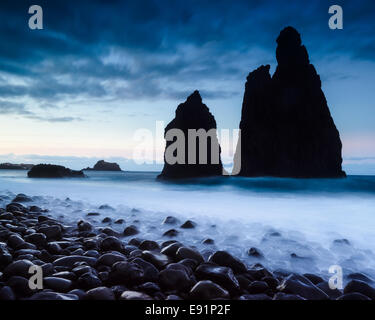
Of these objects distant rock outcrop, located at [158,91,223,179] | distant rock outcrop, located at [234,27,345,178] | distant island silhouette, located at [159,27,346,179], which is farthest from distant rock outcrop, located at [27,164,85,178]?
distant rock outcrop, located at [234,27,345,178]

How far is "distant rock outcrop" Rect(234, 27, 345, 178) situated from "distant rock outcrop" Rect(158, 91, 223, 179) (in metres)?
4.47

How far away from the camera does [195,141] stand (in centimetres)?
3691

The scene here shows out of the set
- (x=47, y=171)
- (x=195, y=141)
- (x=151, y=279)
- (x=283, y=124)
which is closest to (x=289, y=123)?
(x=283, y=124)

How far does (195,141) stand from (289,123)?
1362 cm

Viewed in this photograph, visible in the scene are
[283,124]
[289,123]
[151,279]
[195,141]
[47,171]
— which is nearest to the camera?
[151,279]

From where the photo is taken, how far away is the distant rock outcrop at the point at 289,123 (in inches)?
1337

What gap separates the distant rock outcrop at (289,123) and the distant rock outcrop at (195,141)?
4473 mm

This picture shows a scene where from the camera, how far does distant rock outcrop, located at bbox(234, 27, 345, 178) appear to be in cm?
3397

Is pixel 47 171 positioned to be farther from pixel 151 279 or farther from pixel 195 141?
pixel 151 279

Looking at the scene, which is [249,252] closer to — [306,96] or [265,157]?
[265,157]

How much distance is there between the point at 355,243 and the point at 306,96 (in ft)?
116

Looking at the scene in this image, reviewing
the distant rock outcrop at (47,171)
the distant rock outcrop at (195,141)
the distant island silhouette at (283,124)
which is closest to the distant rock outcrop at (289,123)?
the distant island silhouette at (283,124)

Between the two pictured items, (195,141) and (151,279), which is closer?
(151,279)
